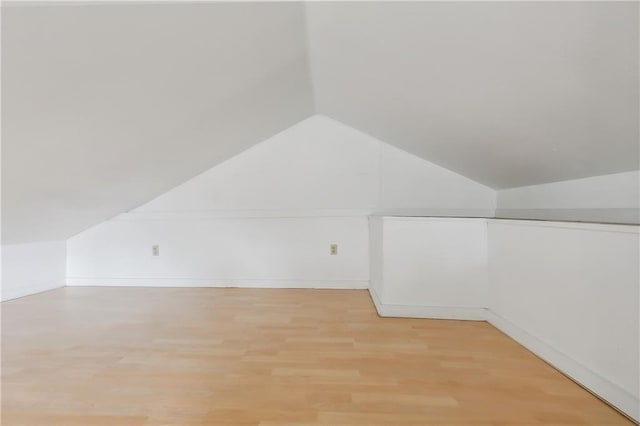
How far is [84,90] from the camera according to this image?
126 cm

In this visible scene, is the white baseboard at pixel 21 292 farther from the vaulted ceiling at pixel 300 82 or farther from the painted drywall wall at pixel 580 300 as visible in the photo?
the painted drywall wall at pixel 580 300

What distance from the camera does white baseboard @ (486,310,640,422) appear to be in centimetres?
108

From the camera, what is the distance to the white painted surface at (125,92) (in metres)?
1.02

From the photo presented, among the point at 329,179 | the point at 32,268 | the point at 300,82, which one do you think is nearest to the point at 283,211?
the point at 329,179

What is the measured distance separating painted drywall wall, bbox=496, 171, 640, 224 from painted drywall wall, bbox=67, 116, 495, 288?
2.14ft

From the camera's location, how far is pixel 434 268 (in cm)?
213

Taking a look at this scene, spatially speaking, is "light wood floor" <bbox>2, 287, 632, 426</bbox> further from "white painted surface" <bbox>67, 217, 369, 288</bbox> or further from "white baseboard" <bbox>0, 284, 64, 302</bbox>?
"white painted surface" <bbox>67, 217, 369, 288</bbox>

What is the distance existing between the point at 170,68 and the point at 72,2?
18.2 inches

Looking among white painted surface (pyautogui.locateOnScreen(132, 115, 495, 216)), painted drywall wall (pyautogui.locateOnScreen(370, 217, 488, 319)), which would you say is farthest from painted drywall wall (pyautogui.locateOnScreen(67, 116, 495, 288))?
painted drywall wall (pyautogui.locateOnScreen(370, 217, 488, 319))

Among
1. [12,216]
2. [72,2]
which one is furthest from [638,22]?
[12,216]

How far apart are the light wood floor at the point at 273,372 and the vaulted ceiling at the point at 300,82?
1065 millimetres

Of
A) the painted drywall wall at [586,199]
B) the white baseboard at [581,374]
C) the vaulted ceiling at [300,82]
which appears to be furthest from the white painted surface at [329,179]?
the white baseboard at [581,374]

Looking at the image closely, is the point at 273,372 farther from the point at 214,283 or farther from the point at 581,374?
the point at 214,283

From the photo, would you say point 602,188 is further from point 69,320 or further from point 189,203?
point 69,320
